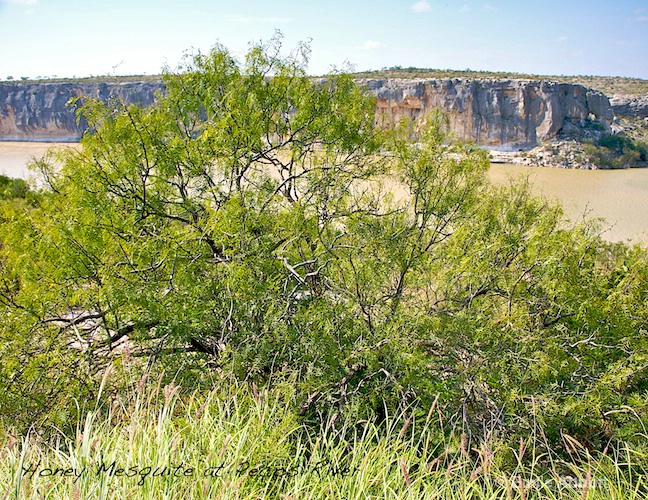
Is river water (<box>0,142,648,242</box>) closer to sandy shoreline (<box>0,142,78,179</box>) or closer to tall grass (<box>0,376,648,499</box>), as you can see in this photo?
sandy shoreline (<box>0,142,78,179</box>)

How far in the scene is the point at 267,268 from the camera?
5250 mm

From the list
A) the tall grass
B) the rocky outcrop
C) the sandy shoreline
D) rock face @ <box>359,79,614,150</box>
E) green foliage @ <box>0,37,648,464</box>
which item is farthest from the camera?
the rocky outcrop

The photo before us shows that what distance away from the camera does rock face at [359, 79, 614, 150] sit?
40.4 metres

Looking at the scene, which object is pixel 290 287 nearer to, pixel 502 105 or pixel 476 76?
pixel 502 105

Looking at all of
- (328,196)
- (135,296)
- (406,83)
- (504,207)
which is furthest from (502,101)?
(135,296)


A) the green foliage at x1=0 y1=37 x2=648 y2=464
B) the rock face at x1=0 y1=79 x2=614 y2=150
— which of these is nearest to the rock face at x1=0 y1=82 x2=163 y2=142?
the rock face at x1=0 y1=79 x2=614 y2=150

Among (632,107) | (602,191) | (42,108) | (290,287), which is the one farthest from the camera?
(42,108)

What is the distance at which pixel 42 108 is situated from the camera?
55.3 m

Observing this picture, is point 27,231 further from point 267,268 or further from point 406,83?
point 406,83

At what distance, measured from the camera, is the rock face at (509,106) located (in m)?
40.4

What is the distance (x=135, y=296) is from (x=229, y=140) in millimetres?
2257

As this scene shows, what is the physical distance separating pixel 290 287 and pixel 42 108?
6048cm

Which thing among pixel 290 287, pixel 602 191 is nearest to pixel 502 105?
pixel 602 191

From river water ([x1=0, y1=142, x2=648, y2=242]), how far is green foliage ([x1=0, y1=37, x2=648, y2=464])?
1160cm
